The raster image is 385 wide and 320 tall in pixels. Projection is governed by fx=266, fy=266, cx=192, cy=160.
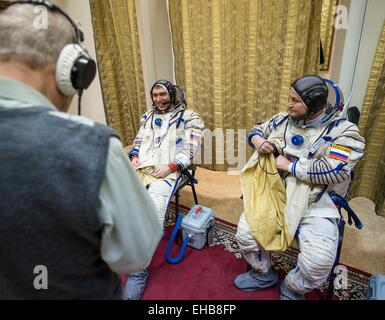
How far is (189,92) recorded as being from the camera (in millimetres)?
2871

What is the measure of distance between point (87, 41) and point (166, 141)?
1.60 metres

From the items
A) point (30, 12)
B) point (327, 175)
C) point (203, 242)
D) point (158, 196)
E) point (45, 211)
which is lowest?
point (203, 242)

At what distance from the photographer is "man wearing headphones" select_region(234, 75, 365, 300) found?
1.28 meters

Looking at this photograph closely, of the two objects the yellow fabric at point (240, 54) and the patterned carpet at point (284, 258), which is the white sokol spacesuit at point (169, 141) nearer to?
the patterned carpet at point (284, 258)

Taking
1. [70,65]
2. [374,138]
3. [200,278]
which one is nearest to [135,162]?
[200,278]

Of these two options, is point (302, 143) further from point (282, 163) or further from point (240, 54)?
point (240, 54)

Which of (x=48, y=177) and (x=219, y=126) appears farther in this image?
(x=219, y=126)

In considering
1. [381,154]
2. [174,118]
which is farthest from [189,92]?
[381,154]

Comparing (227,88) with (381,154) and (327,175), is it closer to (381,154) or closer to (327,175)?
(381,154)

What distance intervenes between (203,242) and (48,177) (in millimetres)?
1546

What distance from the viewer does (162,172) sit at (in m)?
1.81

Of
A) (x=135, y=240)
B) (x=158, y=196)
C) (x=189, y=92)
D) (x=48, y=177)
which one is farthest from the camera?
(x=189, y=92)

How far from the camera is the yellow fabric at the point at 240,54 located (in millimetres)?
2135

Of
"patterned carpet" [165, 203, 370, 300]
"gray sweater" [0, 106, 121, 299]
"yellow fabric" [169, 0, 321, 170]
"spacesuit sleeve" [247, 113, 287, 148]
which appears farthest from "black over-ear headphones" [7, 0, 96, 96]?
"yellow fabric" [169, 0, 321, 170]
